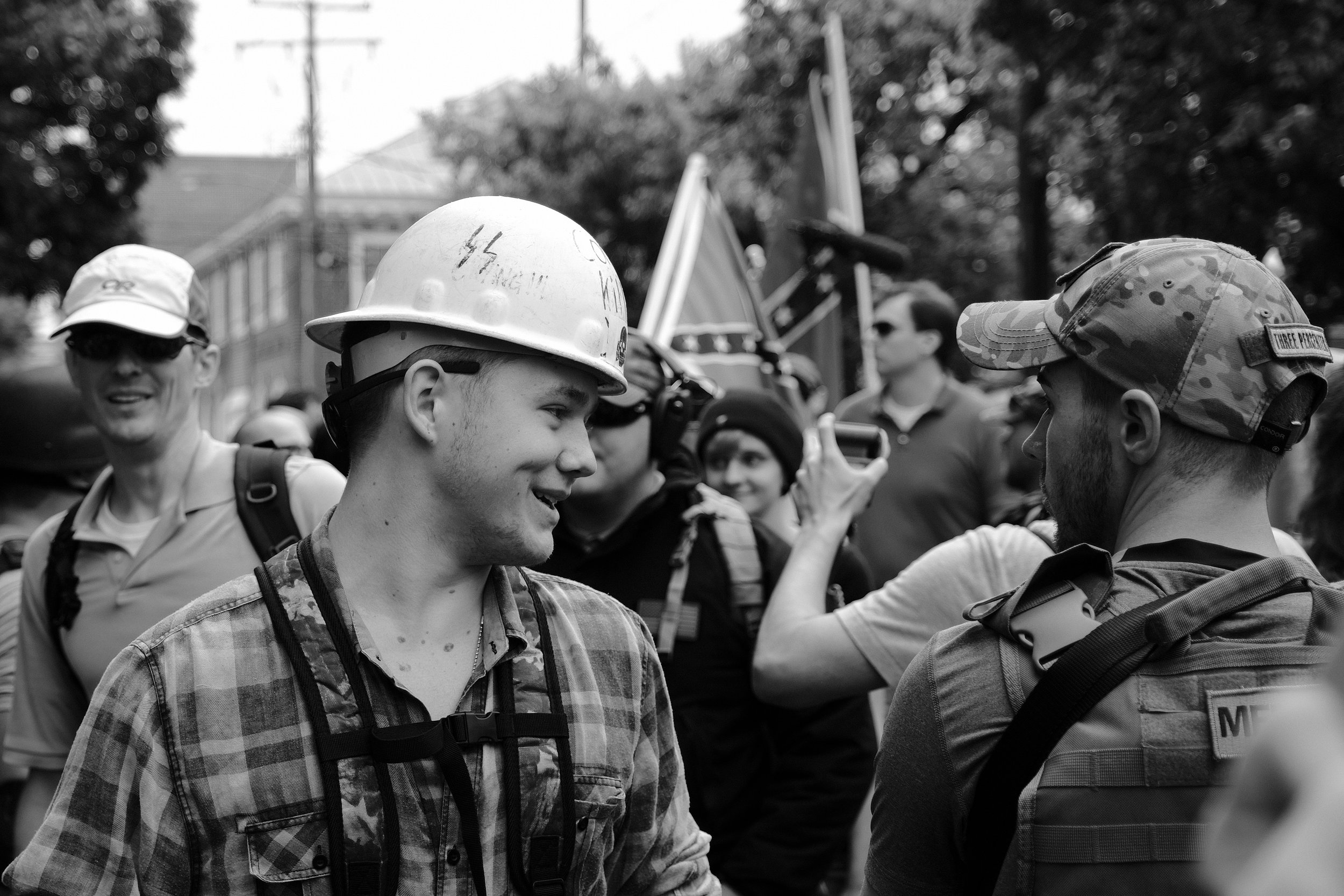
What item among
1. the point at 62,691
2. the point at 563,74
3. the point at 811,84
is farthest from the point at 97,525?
the point at 563,74

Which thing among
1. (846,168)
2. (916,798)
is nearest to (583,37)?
(846,168)

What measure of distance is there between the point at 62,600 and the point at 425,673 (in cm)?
146

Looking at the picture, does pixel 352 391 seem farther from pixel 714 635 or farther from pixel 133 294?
pixel 714 635

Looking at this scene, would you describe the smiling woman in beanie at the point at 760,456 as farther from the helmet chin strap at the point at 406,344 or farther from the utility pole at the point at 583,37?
the utility pole at the point at 583,37

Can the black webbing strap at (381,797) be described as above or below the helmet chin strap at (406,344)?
below

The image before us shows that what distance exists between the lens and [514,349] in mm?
1944

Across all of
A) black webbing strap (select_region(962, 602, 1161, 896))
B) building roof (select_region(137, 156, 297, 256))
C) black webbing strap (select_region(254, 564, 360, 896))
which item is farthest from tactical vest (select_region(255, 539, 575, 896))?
building roof (select_region(137, 156, 297, 256))

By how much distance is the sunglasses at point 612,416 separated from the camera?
3674 mm

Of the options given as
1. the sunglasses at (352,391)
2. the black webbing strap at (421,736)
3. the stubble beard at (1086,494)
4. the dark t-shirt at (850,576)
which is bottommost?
the black webbing strap at (421,736)

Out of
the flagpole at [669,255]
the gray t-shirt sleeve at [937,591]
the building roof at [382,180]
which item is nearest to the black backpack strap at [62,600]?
the gray t-shirt sleeve at [937,591]

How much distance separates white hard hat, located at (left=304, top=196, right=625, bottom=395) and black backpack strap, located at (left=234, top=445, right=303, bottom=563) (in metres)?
1.06

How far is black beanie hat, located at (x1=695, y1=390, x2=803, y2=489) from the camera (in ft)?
15.4

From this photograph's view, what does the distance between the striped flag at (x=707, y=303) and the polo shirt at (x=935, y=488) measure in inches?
53.0

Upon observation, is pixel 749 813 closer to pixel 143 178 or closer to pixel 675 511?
pixel 675 511
